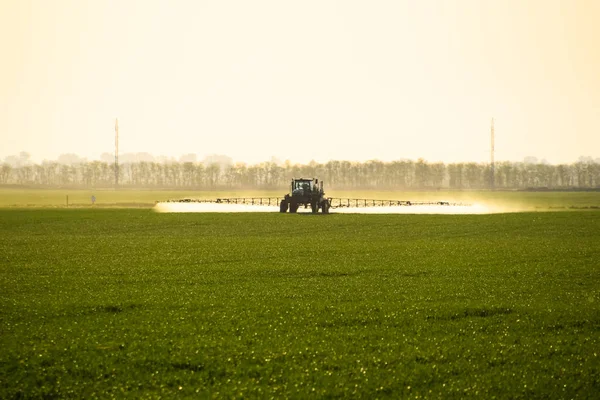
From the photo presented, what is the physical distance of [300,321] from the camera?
16.8 m

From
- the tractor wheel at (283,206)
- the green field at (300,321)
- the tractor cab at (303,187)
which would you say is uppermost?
the tractor cab at (303,187)

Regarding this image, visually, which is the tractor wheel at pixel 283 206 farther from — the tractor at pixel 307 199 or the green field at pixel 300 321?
the green field at pixel 300 321

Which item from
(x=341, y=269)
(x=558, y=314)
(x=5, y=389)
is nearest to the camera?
(x=5, y=389)

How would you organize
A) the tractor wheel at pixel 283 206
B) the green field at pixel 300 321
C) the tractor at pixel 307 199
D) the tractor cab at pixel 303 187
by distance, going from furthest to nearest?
the tractor cab at pixel 303 187
the tractor wheel at pixel 283 206
the tractor at pixel 307 199
the green field at pixel 300 321

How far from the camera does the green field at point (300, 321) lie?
12.0 meters

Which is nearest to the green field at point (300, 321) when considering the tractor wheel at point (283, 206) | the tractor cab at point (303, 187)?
the tractor wheel at point (283, 206)

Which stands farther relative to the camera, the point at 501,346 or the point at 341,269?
the point at 341,269

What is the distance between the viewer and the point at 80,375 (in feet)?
40.4

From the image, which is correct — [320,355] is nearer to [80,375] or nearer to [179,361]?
[179,361]

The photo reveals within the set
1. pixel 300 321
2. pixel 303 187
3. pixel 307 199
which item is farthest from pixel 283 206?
pixel 300 321

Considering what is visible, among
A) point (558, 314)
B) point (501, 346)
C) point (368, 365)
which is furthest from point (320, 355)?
point (558, 314)

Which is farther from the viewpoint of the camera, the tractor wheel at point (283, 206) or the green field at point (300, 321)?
the tractor wheel at point (283, 206)

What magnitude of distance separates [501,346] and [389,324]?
285 centimetres

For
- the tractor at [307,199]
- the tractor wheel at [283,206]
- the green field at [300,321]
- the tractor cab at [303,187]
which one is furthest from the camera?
the tractor cab at [303,187]
